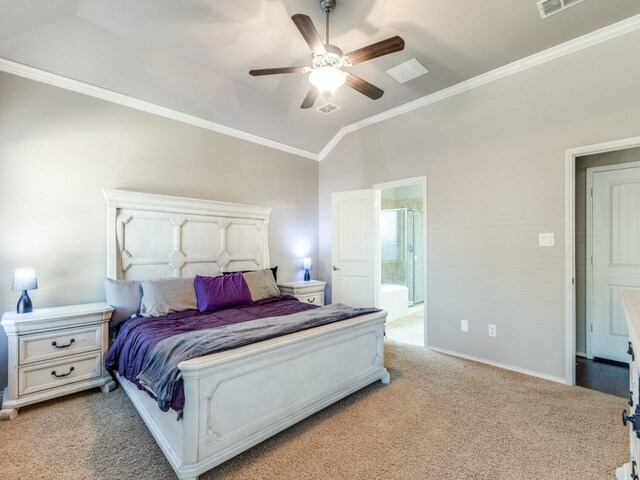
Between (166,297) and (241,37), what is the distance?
7.92 ft

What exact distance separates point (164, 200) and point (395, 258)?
441 cm

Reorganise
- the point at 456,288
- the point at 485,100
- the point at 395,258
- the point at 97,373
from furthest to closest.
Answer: the point at 395,258 < the point at 456,288 < the point at 485,100 < the point at 97,373

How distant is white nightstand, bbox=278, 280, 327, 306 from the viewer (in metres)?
4.34

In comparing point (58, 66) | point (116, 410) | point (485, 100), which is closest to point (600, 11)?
point (485, 100)

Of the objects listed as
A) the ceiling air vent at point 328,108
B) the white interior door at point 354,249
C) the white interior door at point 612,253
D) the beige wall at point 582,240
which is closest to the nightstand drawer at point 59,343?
the white interior door at point 354,249

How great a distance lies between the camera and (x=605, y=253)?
351 cm

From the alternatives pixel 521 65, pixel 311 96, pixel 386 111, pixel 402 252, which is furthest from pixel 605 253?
pixel 311 96

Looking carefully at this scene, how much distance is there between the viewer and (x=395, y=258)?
634 centimetres

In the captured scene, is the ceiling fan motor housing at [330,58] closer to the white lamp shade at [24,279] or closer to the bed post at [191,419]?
the bed post at [191,419]

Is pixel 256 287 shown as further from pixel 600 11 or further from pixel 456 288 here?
pixel 600 11

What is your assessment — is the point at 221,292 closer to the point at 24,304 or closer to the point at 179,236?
the point at 179,236

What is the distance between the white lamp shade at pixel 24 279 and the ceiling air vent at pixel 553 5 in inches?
177

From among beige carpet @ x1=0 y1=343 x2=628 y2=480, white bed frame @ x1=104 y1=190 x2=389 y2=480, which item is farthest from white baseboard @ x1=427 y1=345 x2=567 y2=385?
white bed frame @ x1=104 y1=190 x2=389 y2=480

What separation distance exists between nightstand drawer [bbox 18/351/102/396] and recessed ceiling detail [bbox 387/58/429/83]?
12.7ft
